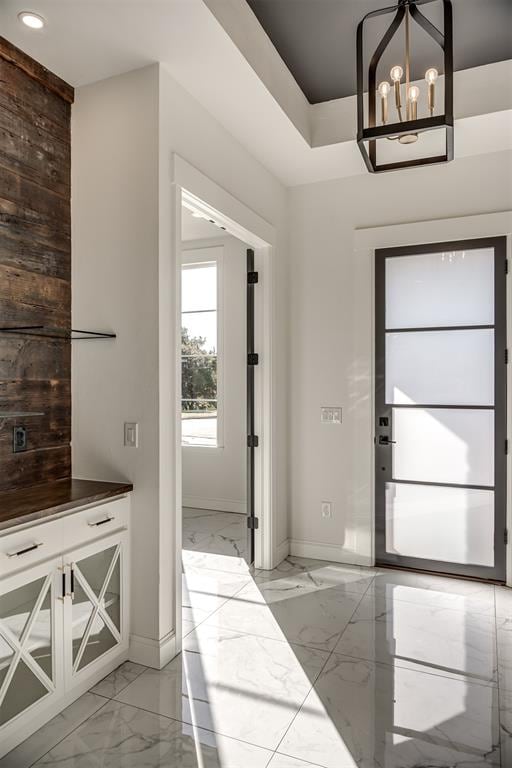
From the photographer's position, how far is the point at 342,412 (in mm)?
3750

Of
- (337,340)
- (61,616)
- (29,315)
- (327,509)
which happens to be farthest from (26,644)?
(337,340)

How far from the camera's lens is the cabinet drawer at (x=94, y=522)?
2123 millimetres

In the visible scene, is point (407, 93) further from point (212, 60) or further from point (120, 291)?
point (120, 291)

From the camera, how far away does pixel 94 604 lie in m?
2.22

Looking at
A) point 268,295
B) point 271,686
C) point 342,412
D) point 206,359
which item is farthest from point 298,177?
point 271,686

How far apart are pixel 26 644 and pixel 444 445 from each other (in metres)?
2.75

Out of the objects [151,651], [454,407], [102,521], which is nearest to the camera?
[102,521]

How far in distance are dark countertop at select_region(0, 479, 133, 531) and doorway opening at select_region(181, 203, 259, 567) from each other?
2.54 m

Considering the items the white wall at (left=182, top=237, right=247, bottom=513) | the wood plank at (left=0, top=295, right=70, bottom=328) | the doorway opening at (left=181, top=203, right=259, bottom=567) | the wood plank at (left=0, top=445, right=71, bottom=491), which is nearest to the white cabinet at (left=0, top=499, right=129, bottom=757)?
the wood plank at (left=0, top=445, right=71, bottom=491)

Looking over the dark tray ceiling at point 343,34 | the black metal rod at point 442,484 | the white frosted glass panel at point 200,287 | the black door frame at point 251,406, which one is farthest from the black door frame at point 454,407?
the white frosted glass panel at point 200,287

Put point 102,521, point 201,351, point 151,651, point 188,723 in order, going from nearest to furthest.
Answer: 1. point 188,723
2. point 102,521
3. point 151,651
4. point 201,351

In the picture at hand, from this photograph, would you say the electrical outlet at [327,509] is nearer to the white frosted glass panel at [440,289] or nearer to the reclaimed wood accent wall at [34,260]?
the white frosted glass panel at [440,289]

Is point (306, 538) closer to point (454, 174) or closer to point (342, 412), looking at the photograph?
point (342, 412)

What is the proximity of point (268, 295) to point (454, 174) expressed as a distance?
1.50 m
